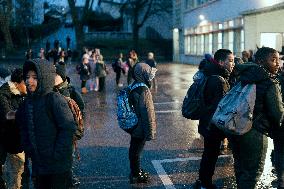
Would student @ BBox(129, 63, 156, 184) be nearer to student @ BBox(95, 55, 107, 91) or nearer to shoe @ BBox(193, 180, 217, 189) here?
shoe @ BBox(193, 180, 217, 189)

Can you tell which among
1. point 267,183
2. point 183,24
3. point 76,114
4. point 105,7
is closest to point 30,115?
point 76,114

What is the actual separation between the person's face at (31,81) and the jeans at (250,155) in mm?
2071

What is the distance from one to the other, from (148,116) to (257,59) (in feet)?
5.86

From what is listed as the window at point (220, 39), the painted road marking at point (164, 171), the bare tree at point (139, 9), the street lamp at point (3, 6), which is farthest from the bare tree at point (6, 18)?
the painted road marking at point (164, 171)

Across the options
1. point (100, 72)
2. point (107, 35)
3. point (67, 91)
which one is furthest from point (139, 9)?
point (67, 91)

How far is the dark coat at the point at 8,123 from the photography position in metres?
5.11

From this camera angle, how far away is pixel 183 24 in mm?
49312

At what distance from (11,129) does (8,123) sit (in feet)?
0.24

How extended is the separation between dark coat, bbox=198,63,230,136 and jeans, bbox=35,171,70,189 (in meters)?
Answer: 2.42

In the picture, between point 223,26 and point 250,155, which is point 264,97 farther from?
point 223,26

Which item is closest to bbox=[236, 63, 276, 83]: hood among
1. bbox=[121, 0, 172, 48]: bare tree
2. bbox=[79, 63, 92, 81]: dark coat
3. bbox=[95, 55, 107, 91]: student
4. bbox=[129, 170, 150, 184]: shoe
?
bbox=[129, 170, 150, 184]: shoe

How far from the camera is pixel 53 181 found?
430cm

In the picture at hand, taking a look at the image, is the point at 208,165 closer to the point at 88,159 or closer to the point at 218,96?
the point at 218,96

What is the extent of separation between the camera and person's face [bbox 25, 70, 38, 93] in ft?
13.9
